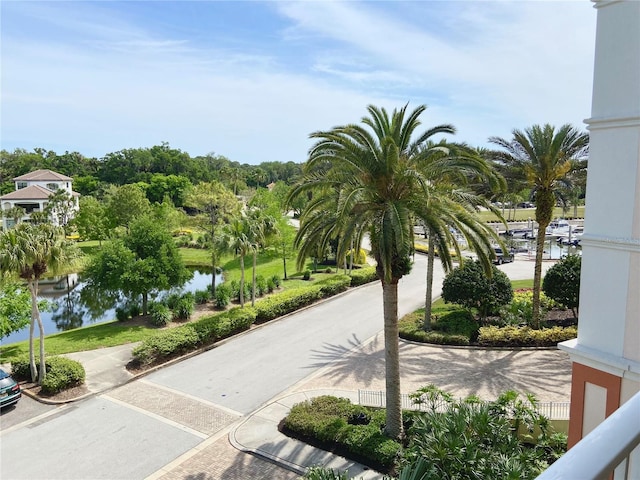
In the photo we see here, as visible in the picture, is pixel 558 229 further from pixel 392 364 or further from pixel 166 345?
pixel 392 364

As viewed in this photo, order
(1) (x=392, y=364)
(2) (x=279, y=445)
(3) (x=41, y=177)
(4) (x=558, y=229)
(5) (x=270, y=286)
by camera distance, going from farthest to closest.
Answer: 1. (3) (x=41, y=177)
2. (4) (x=558, y=229)
3. (5) (x=270, y=286)
4. (2) (x=279, y=445)
5. (1) (x=392, y=364)

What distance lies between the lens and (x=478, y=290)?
20672 millimetres

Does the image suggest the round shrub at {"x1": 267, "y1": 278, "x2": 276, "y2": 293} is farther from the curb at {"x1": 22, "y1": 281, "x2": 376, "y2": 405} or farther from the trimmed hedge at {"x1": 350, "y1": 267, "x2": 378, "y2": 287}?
the trimmed hedge at {"x1": 350, "y1": 267, "x2": 378, "y2": 287}

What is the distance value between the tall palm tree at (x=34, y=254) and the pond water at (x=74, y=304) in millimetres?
8823

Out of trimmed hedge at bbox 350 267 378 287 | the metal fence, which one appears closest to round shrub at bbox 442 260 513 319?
the metal fence

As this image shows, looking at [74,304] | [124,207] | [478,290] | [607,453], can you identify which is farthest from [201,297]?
[124,207]

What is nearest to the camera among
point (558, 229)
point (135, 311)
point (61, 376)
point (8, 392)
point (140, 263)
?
point (8, 392)

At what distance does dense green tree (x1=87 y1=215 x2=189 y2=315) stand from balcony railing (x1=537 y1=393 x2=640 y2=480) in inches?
847

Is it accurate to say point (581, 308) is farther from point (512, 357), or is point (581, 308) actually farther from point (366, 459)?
point (512, 357)

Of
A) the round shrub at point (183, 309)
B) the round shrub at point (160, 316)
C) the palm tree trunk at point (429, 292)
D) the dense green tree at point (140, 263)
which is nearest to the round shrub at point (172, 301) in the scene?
the round shrub at point (183, 309)

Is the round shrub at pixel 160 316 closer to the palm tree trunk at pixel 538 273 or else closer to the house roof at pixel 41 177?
the palm tree trunk at pixel 538 273

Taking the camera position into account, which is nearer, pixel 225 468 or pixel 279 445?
pixel 225 468

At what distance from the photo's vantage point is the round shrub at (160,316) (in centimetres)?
2158

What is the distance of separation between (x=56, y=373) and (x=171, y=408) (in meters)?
3.95
